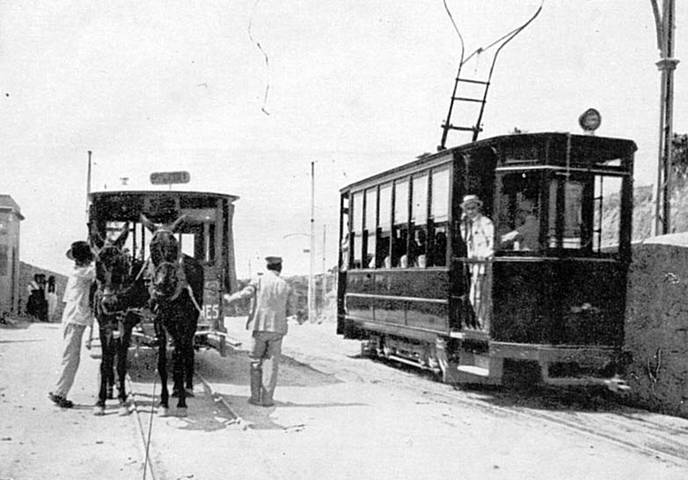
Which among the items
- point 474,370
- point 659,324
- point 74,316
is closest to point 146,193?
point 74,316

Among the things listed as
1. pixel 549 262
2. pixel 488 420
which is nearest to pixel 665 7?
pixel 549 262

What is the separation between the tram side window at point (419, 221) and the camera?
36.8 ft

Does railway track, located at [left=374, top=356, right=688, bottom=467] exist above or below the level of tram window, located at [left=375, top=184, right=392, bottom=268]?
below

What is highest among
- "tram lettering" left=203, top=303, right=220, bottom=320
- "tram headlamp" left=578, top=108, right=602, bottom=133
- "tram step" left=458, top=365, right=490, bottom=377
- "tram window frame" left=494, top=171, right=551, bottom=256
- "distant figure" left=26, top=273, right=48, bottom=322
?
"tram headlamp" left=578, top=108, right=602, bottom=133

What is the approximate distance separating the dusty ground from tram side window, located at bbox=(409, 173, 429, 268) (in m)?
1.78

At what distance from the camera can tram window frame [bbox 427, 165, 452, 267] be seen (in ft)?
34.4

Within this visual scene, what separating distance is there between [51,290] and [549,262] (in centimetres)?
2418

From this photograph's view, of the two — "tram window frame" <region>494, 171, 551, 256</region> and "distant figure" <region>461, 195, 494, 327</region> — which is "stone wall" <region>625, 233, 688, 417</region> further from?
"distant figure" <region>461, 195, 494, 327</region>

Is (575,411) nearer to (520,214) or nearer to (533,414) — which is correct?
(533,414)

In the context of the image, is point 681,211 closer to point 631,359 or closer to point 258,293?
point 631,359

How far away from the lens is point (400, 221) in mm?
12055

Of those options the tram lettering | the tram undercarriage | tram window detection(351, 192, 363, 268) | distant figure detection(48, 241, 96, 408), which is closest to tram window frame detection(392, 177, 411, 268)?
the tram undercarriage

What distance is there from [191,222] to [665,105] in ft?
22.5

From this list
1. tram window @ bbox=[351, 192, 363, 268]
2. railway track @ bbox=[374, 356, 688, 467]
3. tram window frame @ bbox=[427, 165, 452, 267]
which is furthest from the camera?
tram window @ bbox=[351, 192, 363, 268]
